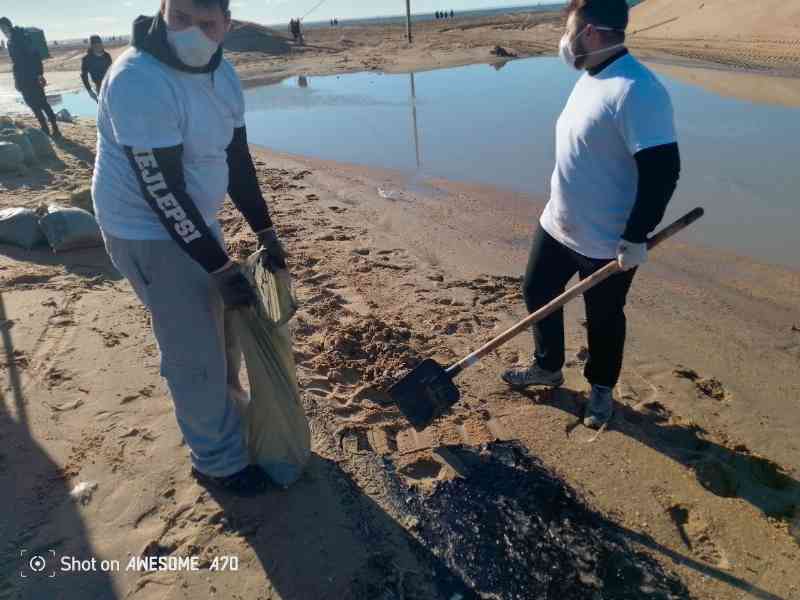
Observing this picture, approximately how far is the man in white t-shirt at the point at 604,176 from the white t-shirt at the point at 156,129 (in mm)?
1385

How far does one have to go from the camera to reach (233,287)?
6.55 feet

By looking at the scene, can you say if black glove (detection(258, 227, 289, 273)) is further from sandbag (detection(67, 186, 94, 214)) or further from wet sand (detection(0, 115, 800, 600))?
sandbag (detection(67, 186, 94, 214))

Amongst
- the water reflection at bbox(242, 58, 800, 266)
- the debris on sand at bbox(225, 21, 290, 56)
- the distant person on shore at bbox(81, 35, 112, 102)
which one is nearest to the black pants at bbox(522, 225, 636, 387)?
the water reflection at bbox(242, 58, 800, 266)

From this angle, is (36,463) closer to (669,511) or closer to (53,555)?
(53,555)

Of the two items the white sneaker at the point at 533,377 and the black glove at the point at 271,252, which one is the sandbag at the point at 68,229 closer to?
the black glove at the point at 271,252

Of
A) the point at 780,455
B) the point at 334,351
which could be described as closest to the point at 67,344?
the point at 334,351

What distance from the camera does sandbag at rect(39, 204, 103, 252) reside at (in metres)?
4.82

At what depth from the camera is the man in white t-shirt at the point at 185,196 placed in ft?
5.68

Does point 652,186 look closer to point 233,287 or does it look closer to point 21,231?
point 233,287

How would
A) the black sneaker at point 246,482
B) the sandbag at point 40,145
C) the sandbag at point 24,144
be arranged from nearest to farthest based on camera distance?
1. the black sneaker at point 246,482
2. the sandbag at point 24,144
3. the sandbag at point 40,145

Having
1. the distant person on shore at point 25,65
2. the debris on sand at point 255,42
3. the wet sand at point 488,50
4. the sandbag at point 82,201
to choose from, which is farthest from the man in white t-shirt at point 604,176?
the debris on sand at point 255,42

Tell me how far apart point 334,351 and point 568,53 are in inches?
83.8

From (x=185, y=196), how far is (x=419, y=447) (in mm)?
1649

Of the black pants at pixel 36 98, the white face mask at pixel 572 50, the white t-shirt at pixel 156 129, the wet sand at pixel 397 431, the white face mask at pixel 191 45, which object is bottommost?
the wet sand at pixel 397 431
